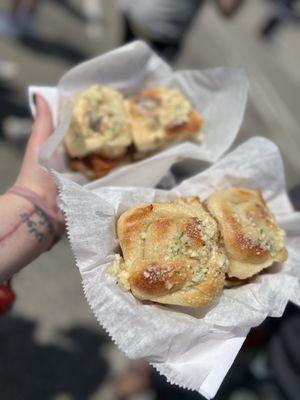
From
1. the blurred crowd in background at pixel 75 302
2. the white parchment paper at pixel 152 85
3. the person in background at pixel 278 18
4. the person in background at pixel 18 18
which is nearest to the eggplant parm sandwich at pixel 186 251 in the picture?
the white parchment paper at pixel 152 85

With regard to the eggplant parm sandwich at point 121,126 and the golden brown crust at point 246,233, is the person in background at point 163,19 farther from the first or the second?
the golden brown crust at point 246,233

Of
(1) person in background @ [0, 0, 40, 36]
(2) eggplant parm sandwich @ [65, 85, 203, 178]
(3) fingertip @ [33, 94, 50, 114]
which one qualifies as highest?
(3) fingertip @ [33, 94, 50, 114]

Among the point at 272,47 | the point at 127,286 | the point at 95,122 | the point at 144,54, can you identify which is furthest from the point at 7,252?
the point at 272,47

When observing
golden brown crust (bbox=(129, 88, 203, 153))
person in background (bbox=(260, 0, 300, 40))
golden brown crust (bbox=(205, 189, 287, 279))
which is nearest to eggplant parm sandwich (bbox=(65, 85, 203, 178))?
golden brown crust (bbox=(129, 88, 203, 153))

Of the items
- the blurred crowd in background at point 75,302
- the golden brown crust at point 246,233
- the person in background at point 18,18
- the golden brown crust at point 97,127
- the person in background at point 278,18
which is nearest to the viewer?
the golden brown crust at point 246,233

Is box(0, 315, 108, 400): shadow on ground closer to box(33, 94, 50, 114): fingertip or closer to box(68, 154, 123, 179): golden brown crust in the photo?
box(68, 154, 123, 179): golden brown crust

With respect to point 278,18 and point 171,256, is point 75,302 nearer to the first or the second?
point 171,256

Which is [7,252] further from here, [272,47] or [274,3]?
[274,3]
